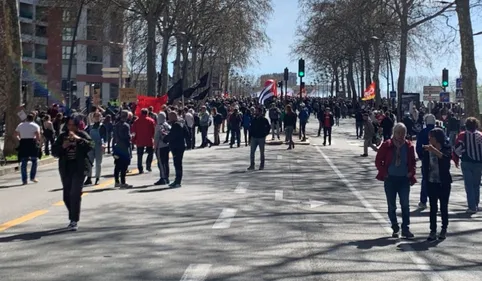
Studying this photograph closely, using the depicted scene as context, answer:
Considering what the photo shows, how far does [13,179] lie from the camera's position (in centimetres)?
2023

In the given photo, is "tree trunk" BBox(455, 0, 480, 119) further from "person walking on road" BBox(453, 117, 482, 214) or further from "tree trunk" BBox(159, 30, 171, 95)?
"tree trunk" BBox(159, 30, 171, 95)

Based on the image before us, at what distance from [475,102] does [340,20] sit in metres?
31.2

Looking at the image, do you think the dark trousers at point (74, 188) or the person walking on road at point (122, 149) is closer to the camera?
the dark trousers at point (74, 188)

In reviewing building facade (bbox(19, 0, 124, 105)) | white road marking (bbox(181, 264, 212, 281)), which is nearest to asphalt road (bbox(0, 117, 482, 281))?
white road marking (bbox(181, 264, 212, 281))

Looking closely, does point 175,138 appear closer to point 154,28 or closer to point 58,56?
point 154,28

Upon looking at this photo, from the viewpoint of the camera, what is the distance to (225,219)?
12.2 meters

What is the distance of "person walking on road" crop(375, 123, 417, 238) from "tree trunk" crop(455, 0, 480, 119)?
20.4 meters

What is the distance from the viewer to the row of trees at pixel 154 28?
85.5 ft

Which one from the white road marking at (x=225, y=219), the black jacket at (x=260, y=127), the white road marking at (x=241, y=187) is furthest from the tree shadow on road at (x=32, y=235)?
the black jacket at (x=260, y=127)

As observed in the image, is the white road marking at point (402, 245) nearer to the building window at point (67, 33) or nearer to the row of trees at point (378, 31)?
the row of trees at point (378, 31)

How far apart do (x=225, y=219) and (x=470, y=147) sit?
4661 millimetres

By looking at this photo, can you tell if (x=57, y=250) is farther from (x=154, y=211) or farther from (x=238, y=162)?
(x=238, y=162)

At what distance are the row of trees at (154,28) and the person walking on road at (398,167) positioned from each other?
18.3 meters

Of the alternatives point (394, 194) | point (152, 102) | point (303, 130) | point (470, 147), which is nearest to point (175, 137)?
point (470, 147)
